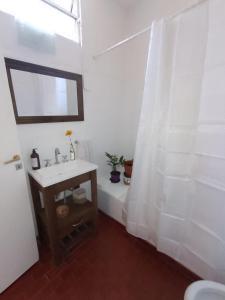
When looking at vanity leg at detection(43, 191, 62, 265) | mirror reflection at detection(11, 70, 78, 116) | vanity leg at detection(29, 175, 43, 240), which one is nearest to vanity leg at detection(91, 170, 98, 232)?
vanity leg at detection(43, 191, 62, 265)

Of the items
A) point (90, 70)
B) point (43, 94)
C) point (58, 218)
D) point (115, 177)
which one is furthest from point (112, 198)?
point (90, 70)

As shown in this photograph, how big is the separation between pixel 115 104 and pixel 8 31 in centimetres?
129

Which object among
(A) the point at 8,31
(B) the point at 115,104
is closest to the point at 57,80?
(A) the point at 8,31

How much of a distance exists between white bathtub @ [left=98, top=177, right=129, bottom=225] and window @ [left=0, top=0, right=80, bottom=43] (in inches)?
65.4

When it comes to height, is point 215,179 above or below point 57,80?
below

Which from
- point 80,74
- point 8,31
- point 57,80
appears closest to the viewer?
point 8,31

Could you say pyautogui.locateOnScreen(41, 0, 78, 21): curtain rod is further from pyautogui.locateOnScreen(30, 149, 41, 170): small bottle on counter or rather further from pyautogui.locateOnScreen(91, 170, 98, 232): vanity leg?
pyautogui.locateOnScreen(91, 170, 98, 232): vanity leg

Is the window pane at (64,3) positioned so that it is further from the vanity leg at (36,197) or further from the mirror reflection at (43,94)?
the vanity leg at (36,197)

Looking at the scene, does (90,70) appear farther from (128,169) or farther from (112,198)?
(112,198)

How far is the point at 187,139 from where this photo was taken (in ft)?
3.26

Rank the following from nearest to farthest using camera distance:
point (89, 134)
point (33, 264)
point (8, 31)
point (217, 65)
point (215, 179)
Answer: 1. point (217, 65)
2. point (215, 179)
3. point (8, 31)
4. point (33, 264)
5. point (89, 134)

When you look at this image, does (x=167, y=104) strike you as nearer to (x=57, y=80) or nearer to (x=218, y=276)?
(x=57, y=80)

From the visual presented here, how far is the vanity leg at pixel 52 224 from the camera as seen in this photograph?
3.56ft

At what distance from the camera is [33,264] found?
1.24m
